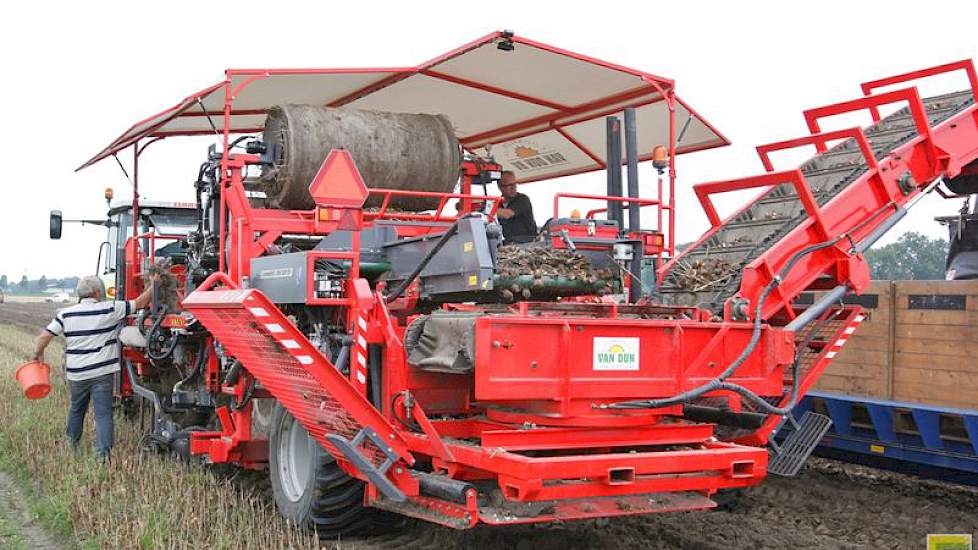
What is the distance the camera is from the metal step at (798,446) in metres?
6.22

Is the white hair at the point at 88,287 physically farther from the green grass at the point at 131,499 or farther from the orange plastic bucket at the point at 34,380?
the green grass at the point at 131,499

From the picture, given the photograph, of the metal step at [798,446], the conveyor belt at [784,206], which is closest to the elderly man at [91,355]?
the conveyor belt at [784,206]

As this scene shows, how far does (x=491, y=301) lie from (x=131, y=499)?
2.82m

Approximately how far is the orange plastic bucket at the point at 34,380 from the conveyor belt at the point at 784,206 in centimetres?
542

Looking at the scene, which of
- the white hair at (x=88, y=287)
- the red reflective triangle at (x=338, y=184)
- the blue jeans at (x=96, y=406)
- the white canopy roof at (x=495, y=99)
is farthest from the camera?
the white hair at (x=88, y=287)

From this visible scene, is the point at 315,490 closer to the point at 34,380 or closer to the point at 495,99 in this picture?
the point at 495,99

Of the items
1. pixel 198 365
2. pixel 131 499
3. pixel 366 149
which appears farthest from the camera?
pixel 198 365

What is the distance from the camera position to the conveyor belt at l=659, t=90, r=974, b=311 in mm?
6363

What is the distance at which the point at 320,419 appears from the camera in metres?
5.35

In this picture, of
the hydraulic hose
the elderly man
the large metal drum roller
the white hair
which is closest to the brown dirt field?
the hydraulic hose

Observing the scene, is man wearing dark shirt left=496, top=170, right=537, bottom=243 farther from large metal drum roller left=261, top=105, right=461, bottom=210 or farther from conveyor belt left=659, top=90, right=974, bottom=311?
conveyor belt left=659, top=90, right=974, bottom=311

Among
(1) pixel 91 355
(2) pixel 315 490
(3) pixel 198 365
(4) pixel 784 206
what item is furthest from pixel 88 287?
(4) pixel 784 206

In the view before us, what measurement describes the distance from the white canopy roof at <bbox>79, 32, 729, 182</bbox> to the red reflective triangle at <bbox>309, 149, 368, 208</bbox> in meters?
1.26

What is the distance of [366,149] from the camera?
6980mm
